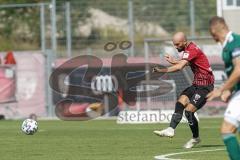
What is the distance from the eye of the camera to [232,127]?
39.0 ft

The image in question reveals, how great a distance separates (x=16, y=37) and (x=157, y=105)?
13.0m

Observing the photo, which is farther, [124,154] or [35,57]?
[35,57]

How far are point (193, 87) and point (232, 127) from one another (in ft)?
19.9

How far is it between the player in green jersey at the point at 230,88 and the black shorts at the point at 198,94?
215 inches

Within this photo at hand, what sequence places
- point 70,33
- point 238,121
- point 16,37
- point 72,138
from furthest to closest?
point 16,37 < point 70,33 < point 72,138 < point 238,121

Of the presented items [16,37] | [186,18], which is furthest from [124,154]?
[16,37]

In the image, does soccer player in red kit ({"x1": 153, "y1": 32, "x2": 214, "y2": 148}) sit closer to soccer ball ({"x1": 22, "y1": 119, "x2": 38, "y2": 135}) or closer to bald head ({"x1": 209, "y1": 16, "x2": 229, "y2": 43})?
soccer ball ({"x1": 22, "y1": 119, "x2": 38, "y2": 135})

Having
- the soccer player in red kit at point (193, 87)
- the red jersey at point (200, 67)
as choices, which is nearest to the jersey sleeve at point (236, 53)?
the soccer player in red kit at point (193, 87)

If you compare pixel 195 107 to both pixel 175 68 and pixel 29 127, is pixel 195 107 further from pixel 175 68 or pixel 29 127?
pixel 29 127

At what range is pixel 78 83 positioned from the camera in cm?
3347

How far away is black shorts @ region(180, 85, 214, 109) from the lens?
58.0ft

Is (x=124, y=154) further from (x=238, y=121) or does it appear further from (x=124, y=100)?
(x=124, y=100)

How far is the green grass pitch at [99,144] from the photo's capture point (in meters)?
15.4

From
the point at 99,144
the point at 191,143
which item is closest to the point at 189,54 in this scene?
the point at 191,143
